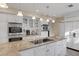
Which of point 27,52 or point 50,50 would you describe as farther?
point 50,50

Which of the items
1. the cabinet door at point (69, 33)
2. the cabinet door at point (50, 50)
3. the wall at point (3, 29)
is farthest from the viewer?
the cabinet door at point (69, 33)

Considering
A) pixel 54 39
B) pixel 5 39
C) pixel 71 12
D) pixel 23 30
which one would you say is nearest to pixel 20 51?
pixel 23 30

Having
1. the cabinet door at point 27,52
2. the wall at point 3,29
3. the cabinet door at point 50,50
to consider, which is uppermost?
the wall at point 3,29

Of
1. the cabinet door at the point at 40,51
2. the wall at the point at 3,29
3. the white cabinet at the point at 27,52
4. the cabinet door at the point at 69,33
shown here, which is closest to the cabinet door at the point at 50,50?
the cabinet door at the point at 40,51

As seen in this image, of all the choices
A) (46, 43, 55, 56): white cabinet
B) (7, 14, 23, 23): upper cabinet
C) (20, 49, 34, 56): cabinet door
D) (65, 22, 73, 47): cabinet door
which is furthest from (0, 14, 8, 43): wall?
(65, 22, 73, 47): cabinet door

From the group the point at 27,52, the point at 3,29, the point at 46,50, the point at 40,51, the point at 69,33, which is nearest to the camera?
the point at 27,52

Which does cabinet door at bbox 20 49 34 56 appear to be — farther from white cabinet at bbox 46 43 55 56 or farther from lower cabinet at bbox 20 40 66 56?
white cabinet at bbox 46 43 55 56

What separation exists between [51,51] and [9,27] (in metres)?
1.51

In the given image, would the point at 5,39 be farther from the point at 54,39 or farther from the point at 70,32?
the point at 70,32

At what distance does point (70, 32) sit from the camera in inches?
153

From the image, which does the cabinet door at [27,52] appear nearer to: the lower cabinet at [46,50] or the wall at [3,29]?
the lower cabinet at [46,50]

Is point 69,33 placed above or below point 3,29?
below

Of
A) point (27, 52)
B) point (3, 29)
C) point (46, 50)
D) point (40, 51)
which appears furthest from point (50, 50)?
point (3, 29)

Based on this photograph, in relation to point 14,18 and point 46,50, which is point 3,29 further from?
point 46,50
